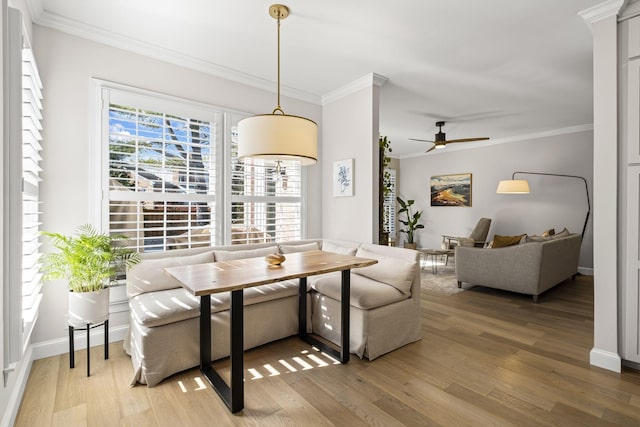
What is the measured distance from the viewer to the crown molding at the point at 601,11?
7.63 ft

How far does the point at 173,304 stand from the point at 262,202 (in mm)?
1786

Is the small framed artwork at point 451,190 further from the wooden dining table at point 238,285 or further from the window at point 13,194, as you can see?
the window at point 13,194

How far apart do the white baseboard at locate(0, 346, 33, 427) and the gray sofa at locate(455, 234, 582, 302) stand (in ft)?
16.0

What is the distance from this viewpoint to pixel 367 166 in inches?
149

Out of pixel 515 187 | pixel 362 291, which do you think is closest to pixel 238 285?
pixel 362 291

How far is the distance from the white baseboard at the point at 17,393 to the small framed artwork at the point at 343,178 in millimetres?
3260

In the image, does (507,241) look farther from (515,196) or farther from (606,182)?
(606,182)

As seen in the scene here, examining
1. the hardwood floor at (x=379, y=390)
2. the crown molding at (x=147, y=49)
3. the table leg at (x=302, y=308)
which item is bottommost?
the hardwood floor at (x=379, y=390)

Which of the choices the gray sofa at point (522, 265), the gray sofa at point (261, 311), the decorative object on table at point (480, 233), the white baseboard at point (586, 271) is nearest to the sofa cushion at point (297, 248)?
the gray sofa at point (261, 311)

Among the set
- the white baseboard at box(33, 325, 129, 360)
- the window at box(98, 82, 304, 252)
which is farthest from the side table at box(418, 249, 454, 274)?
the white baseboard at box(33, 325, 129, 360)

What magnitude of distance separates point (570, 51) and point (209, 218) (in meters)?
4.01

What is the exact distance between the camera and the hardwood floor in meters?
1.85

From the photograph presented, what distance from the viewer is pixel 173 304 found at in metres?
2.36

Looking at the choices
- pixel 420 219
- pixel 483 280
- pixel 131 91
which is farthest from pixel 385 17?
pixel 420 219
